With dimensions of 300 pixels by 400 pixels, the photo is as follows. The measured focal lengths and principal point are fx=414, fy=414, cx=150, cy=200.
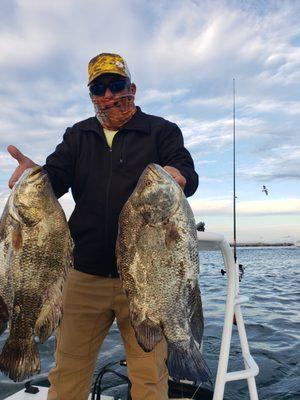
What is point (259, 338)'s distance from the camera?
34.0 ft

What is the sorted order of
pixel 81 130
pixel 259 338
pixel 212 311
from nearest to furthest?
1. pixel 81 130
2. pixel 259 338
3. pixel 212 311

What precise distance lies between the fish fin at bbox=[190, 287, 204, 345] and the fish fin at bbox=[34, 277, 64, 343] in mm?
969

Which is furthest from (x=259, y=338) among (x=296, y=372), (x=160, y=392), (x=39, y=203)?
(x=39, y=203)

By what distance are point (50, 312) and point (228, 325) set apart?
1666 mm

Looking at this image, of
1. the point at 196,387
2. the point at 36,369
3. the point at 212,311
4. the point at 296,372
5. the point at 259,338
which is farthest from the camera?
the point at 212,311

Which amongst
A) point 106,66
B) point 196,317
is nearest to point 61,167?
point 106,66

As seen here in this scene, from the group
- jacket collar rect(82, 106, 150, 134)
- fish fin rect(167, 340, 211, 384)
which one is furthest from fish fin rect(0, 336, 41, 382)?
jacket collar rect(82, 106, 150, 134)

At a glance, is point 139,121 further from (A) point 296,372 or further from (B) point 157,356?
(A) point 296,372

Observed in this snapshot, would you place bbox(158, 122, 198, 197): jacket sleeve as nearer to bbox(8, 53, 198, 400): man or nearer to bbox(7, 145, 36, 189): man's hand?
bbox(8, 53, 198, 400): man

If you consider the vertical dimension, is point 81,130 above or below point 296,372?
above

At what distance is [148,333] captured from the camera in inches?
115

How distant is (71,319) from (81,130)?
183 centimetres

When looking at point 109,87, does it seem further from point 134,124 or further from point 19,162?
point 19,162

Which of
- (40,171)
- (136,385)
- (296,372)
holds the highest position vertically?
(40,171)
